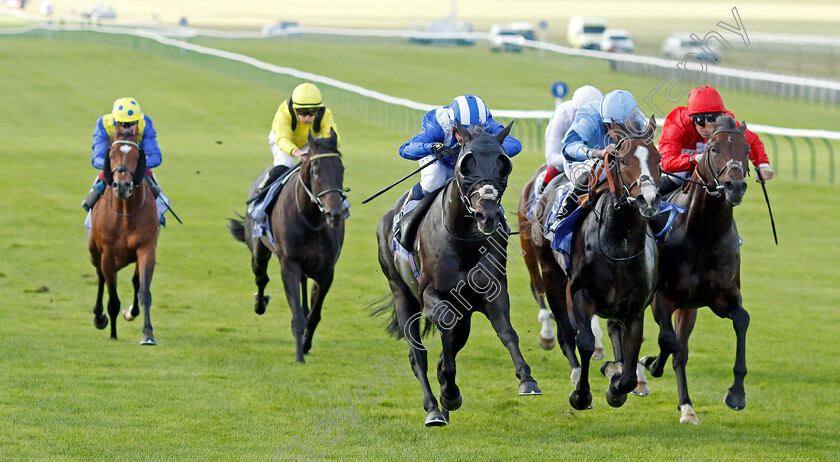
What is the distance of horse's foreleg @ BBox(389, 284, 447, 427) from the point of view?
7.51m

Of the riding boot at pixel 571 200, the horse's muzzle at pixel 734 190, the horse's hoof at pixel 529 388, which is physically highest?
the horse's muzzle at pixel 734 190

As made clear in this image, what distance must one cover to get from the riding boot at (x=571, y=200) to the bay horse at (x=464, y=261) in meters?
0.50

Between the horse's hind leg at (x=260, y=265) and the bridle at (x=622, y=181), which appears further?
the horse's hind leg at (x=260, y=265)

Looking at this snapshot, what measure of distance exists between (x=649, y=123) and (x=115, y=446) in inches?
148

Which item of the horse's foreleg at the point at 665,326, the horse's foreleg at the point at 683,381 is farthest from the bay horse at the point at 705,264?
the horse's foreleg at the point at 683,381

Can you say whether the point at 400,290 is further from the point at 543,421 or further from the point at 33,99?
the point at 33,99

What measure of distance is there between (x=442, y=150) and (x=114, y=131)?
4620mm

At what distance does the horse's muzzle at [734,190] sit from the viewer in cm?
710

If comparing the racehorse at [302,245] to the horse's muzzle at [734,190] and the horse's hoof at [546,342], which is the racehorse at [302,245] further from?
the horse's muzzle at [734,190]

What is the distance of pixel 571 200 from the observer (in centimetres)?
783

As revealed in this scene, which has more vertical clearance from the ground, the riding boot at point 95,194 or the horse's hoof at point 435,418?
the riding boot at point 95,194

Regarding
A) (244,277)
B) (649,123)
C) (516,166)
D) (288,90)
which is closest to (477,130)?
(649,123)

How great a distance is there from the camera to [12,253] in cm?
1598

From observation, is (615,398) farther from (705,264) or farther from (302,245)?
(302,245)
